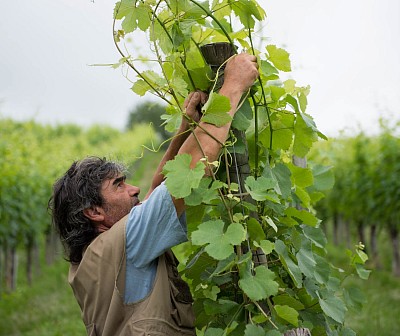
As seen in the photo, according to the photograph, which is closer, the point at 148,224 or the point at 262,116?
the point at 148,224

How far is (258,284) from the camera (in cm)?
218

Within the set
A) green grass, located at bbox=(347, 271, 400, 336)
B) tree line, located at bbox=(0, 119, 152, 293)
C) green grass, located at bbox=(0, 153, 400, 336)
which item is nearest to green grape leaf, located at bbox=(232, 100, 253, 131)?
green grass, located at bbox=(347, 271, 400, 336)

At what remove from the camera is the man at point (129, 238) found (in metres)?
2.38

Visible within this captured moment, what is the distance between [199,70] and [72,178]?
0.75 metres

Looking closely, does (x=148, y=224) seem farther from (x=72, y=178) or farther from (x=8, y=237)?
(x=8, y=237)

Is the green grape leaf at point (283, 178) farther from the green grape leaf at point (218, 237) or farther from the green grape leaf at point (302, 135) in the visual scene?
the green grape leaf at point (218, 237)

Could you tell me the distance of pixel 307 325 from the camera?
2637mm

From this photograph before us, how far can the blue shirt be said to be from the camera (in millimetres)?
2384

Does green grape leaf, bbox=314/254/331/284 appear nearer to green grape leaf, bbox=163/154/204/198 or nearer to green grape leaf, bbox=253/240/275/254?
green grape leaf, bbox=253/240/275/254

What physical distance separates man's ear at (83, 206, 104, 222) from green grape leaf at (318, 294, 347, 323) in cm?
96

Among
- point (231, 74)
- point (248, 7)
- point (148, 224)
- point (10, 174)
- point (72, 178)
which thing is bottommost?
point (10, 174)

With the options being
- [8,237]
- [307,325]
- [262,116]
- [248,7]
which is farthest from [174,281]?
[8,237]

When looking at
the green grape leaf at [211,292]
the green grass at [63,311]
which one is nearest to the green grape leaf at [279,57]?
the green grape leaf at [211,292]

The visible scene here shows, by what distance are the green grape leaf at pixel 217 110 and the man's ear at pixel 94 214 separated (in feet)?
2.25
